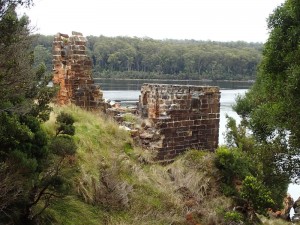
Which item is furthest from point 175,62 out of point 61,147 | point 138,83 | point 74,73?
point 61,147

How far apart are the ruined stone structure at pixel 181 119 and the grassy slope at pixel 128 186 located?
399mm

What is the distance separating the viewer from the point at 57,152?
21.8 feet

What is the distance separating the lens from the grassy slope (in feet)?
25.4

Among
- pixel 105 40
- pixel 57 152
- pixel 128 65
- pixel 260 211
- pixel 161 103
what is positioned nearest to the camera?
pixel 57 152

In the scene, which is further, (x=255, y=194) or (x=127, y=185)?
(x=255, y=194)

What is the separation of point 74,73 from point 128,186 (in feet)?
17.2

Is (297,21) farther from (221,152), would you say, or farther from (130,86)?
(130,86)

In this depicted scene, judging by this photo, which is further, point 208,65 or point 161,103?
point 208,65

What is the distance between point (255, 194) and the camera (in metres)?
9.84

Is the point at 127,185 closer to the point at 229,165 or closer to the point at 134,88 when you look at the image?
the point at 229,165

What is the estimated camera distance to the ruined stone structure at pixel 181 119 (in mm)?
10805

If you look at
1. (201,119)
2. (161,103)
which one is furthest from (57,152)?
(201,119)

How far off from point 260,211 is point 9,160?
6.61 meters

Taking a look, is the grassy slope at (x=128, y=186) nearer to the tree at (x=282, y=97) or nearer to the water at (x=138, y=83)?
the tree at (x=282, y=97)
